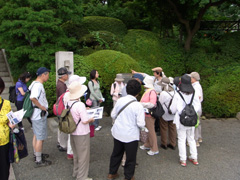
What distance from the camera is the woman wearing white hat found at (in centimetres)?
318

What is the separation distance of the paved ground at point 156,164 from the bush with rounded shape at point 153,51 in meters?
4.89

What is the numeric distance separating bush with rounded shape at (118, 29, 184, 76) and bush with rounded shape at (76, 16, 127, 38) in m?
0.60

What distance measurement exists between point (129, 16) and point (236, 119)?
27.0 feet

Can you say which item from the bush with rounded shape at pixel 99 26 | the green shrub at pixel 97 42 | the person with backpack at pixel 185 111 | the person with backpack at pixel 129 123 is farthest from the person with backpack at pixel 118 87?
the bush with rounded shape at pixel 99 26

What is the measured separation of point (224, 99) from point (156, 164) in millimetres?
4657

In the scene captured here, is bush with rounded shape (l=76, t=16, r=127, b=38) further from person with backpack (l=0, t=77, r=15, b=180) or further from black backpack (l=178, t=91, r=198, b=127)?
person with backpack (l=0, t=77, r=15, b=180)

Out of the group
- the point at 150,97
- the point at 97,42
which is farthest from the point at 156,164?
the point at 97,42

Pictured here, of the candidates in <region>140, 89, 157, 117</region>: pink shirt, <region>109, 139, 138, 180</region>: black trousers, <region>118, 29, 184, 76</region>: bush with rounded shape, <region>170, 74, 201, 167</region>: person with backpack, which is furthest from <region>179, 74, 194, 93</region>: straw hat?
<region>118, 29, 184, 76</region>: bush with rounded shape

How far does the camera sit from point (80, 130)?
3225 millimetres

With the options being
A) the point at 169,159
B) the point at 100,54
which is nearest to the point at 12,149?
the point at 169,159

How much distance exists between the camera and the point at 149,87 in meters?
4.21

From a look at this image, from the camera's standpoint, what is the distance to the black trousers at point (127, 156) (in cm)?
320

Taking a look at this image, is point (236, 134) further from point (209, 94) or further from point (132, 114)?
point (132, 114)

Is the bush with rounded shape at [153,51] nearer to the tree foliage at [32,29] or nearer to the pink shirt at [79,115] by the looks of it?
the tree foliage at [32,29]
